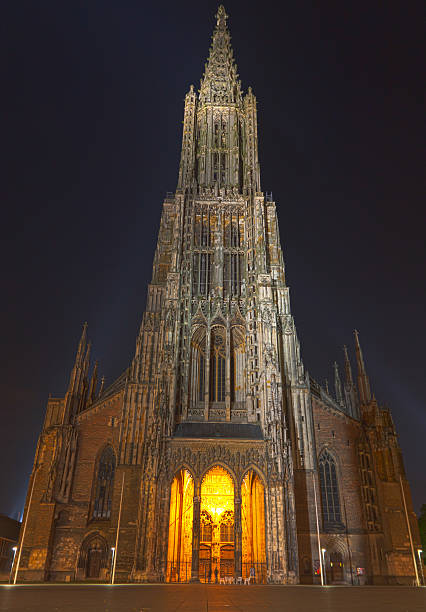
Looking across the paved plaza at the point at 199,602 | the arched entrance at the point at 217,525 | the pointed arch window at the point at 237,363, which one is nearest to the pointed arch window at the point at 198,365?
the pointed arch window at the point at 237,363

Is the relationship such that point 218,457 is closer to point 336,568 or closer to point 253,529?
point 253,529

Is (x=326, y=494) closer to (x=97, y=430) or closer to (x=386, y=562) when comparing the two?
(x=386, y=562)

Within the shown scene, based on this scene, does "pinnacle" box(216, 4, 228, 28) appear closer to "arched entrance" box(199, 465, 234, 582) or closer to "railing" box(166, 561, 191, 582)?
"arched entrance" box(199, 465, 234, 582)

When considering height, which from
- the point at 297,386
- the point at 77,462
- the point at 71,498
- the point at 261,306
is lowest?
the point at 71,498

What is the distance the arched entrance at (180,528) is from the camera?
92.1 feet

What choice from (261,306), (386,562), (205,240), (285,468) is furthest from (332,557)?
(205,240)

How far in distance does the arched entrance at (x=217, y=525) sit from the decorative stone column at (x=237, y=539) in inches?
87.4

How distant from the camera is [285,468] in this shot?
28.9 m

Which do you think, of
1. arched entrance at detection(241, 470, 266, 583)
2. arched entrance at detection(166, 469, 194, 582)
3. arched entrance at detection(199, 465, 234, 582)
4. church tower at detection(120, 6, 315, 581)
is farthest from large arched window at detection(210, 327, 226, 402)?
arched entrance at detection(241, 470, 266, 583)

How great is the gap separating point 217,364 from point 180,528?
41.2 feet

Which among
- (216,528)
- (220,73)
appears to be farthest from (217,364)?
(220,73)

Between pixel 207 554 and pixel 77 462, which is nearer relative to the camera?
pixel 207 554

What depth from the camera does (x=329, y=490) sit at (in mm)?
33000

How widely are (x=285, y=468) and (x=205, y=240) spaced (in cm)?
2217
